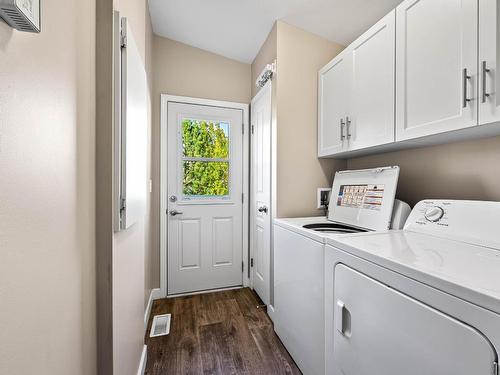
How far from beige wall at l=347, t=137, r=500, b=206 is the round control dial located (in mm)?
240

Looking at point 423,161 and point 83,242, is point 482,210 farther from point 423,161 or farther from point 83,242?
point 83,242

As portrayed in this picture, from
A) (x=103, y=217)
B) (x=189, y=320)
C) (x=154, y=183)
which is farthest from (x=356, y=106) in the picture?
(x=189, y=320)

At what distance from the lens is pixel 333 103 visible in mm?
1867

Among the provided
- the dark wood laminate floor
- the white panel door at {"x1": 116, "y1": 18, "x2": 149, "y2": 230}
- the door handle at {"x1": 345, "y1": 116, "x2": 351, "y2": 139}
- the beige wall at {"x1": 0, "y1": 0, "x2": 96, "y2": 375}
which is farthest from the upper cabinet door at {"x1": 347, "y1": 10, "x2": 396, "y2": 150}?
the dark wood laminate floor

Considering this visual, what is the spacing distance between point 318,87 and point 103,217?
191cm

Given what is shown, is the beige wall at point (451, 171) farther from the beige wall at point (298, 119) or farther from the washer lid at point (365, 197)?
the beige wall at point (298, 119)

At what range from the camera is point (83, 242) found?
795 millimetres

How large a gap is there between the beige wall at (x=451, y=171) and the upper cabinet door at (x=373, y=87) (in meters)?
0.35

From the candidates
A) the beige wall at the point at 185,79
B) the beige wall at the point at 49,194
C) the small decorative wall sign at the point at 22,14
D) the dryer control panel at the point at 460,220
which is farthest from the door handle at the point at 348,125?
the small decorative wall sign at the point at 22,14

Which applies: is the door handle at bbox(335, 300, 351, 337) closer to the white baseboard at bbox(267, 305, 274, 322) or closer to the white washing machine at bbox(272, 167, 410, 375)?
the white washing machine at bbox(272, 167, 410, 375)

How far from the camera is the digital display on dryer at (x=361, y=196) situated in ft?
5.02

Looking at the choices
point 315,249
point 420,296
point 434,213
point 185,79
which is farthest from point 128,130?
point 185,79

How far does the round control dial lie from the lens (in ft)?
3.96

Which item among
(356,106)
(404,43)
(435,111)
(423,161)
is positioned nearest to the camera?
(435,111)
